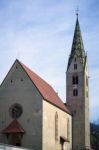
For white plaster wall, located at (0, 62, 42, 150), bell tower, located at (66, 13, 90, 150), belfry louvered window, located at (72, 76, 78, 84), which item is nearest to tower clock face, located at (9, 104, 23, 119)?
white plaster wall, located at (0, 62, 42, 150)

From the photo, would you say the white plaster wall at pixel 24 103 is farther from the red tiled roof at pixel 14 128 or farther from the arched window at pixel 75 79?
the arched window at pixel 75 79

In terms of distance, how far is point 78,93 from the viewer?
67.8 meters

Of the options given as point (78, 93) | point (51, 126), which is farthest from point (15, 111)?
point (78, 93)

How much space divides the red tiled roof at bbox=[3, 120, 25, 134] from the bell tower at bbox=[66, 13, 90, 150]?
17549 mm

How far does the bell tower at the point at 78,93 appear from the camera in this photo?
65.1 m

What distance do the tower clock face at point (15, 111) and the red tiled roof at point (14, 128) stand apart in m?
0.84

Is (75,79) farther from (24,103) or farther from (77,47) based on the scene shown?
(24,103)

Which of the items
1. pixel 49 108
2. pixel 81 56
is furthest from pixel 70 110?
pixel 49 108

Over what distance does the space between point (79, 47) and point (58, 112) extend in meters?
18.0

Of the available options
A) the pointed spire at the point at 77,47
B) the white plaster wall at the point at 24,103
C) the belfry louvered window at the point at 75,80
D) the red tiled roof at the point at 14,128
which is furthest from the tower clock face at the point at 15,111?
the pointed spire at the point at 77,47

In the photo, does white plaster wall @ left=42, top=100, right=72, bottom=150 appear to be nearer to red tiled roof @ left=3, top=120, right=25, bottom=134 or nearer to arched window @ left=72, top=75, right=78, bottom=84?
red tiled roof @ left=3, top=120, right=25, bottom=134

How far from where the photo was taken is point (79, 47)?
71375mm

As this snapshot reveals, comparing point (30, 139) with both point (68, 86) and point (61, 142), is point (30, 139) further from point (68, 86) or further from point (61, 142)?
point (68, 86)

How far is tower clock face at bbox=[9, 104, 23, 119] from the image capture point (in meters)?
50.3
